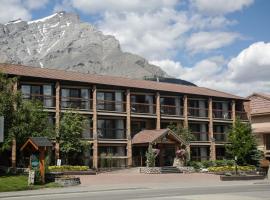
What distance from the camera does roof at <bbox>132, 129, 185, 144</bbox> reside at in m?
49.8

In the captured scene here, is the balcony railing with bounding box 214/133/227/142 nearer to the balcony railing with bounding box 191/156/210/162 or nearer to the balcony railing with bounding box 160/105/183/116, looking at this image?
the balcony railing with bounding box 191/156/210/162

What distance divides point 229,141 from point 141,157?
35.5 feet

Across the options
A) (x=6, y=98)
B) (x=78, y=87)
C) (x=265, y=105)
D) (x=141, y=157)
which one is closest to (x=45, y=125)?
(x=6, y=98)

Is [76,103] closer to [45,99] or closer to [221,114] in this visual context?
[45,99]

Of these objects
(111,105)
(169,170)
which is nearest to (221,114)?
(111,105)

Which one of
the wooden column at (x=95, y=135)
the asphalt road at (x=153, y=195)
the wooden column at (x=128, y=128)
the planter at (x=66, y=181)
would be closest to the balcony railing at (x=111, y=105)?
the wooden column at (x=128, y=128)

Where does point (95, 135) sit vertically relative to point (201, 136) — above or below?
below

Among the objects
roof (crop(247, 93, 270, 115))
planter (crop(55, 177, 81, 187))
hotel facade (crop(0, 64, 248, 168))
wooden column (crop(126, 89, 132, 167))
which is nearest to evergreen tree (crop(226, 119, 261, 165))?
hotel facade (crop(0, 64, 248, 168))

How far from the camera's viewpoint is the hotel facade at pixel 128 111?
48.3 metres

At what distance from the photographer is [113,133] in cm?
5262

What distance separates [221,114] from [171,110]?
8283 mm

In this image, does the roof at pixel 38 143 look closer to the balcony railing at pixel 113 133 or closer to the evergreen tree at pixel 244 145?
the balcony railing at pixel 113 133

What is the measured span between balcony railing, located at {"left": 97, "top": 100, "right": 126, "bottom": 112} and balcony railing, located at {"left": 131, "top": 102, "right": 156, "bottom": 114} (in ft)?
4.34

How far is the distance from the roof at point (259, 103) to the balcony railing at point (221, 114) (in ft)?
21.7
